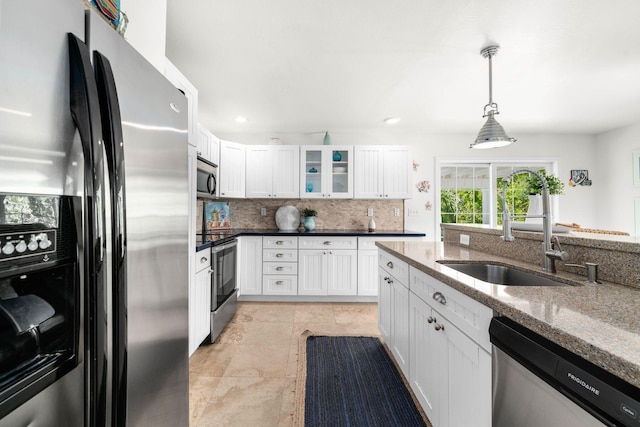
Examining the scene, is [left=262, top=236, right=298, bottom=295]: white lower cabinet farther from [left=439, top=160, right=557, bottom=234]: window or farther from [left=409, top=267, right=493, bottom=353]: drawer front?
[left=439, top=160, right=557, bottom=234]: window

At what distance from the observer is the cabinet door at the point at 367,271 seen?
3.45 metres

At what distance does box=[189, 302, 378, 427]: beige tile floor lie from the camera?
1580mm

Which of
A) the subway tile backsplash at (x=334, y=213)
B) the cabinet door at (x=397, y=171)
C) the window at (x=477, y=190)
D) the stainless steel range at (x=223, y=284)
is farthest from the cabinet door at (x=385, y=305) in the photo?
the window at (x=477, y=190)

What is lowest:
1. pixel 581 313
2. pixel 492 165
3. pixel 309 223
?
pixel 581 313

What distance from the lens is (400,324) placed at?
5.81ft

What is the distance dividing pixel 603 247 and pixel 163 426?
1760 mm

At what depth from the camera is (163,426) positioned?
87 centimetres

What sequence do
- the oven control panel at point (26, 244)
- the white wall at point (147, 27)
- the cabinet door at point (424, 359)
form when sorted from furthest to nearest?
the cabinet door at point (424, 359), the white wall at point (147, 27), the oven control panel at point (26, 244)

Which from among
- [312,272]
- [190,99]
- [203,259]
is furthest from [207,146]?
[312,272]

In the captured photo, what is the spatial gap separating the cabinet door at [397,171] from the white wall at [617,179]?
121 inches

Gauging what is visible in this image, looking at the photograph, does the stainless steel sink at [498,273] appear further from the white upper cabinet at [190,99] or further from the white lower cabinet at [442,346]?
the white upper cabinet at [190,99]

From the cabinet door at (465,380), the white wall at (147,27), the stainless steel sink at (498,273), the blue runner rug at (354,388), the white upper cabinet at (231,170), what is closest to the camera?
the cabinet door at (465,380)

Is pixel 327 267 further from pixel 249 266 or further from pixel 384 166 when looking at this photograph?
pixel 384 166

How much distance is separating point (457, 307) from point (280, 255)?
2.60 meters
